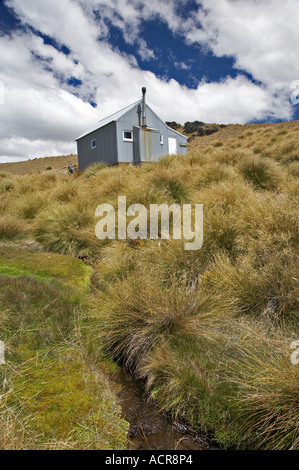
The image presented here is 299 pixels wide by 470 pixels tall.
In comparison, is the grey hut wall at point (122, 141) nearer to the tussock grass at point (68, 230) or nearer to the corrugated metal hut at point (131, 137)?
the corrugated metal hut at point (131, 137)

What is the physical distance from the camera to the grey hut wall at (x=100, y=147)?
1678 centimetres

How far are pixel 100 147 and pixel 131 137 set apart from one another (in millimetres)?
2410

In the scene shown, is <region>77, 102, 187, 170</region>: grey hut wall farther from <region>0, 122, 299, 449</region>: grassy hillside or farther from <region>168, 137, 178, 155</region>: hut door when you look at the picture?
<region>0, 122, 299, 449</region>: grassy hillside

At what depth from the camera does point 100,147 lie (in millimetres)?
18219

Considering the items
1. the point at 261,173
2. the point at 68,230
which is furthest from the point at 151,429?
the point at 261,173

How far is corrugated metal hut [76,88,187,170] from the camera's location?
54.4 ft

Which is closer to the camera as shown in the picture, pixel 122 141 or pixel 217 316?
pixel 217 316

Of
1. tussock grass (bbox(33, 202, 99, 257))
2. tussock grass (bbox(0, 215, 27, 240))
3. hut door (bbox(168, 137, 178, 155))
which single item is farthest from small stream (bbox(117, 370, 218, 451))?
hut door (bbox(168, 137, 178, 155))

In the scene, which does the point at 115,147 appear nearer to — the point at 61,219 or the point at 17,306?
the point at 61,219

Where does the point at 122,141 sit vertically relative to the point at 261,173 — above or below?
above

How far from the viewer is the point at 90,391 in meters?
2.08

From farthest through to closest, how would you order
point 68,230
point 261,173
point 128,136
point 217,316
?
point 128,136 → point 261,173 → point 68,230 → point 217,316

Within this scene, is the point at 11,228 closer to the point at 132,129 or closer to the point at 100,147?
the point at 132,129
